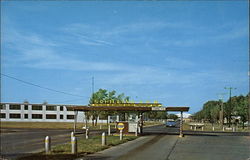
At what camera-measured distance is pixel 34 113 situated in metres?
91.6

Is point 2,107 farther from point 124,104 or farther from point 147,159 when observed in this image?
point 147,159

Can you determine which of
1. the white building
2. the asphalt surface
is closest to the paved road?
the asphalt surface

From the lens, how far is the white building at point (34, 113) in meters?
89.7

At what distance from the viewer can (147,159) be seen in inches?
509

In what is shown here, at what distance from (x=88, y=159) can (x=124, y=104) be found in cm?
1699

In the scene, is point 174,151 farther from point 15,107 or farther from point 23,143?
point 15,107

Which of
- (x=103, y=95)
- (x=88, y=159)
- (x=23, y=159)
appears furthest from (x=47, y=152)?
(x=103, y=95)

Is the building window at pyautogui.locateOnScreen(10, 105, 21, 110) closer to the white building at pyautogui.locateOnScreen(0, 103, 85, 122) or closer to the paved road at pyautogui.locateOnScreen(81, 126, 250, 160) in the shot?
the white building at pyautogui.locateOnScreen(0, 103, 85, 122)

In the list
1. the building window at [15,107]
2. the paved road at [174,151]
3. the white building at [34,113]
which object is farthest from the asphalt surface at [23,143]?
the building window at [15,107]

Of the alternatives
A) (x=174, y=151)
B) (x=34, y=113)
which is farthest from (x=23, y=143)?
(x=34, y=113)

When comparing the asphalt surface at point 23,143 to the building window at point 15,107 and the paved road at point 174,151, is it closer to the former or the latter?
the paved road at point 174,151

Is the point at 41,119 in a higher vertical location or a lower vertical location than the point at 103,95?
lower

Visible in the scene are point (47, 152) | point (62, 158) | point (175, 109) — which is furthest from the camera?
point (175, 109)

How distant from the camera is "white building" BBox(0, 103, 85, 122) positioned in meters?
89.7
